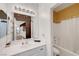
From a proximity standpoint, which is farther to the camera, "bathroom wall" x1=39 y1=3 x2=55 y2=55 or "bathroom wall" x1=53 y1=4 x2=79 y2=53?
"bathroom wall" x1=39 y1=3 x2=55 y2=55

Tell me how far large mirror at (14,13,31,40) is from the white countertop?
0.07 meters

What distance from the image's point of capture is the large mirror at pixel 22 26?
48.0 inches

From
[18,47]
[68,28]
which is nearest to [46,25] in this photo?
[68,28]

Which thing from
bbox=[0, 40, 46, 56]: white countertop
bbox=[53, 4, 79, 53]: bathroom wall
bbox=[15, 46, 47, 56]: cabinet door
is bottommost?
bbox=[15, 46, 47, 56]: cabinet door

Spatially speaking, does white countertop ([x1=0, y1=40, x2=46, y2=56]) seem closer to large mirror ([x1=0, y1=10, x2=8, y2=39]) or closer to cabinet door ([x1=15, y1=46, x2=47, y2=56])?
cabinet door ([x1=15, y1=46, x2=47, y2=56])

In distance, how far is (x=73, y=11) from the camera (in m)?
Answer: 1.14

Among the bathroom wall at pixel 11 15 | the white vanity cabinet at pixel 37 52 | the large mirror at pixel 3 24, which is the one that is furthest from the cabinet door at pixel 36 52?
the large mirror at pixel 3 24

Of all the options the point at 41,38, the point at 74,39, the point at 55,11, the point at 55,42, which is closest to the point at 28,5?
the point at 55,11

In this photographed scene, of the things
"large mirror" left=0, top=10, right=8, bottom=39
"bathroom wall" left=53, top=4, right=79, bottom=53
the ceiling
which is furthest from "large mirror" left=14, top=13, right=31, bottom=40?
"bathroom wall" left=53, top=4, right=79, bottom=53

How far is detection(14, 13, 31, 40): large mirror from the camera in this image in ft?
4.00

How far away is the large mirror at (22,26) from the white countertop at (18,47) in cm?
7

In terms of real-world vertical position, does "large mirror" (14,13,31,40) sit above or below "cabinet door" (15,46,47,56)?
above

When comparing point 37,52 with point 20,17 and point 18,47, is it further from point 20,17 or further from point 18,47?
point 20,17

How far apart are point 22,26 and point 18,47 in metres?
0.25
